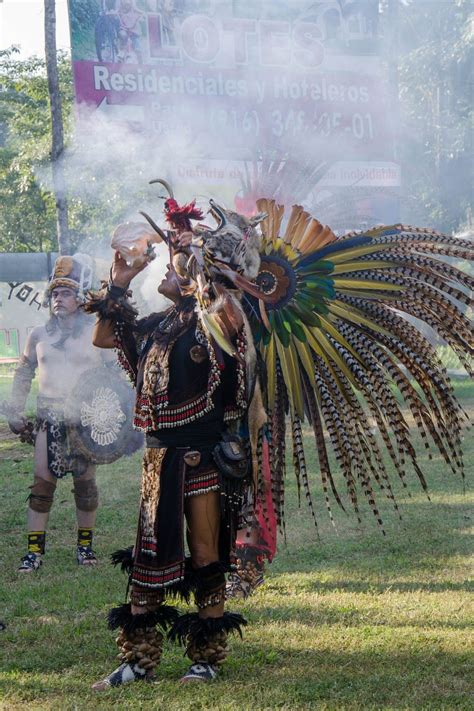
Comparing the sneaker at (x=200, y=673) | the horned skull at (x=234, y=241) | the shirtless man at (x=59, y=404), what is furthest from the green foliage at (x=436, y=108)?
the sneaker at (x=200, y=673)

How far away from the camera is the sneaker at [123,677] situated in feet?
14.3

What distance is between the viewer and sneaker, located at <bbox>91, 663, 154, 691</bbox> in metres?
4.35

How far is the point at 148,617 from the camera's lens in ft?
14.4

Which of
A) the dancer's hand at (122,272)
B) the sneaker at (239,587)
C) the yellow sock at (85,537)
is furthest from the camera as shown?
the yellow sock at (85,537)

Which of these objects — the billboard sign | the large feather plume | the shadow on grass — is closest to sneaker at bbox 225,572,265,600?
the shadow on grass

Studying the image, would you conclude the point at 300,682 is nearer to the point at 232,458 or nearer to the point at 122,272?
the point at 232,458

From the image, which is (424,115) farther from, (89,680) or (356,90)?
(89,680)

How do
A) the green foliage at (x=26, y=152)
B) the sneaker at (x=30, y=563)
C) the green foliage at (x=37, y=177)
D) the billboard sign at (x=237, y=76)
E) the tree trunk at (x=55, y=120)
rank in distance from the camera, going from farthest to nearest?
1. the green foliage at (x=26, y=152)
2. the billboard sign at (x=237, y=76)
3. the green foliage at (x=37, y=177)
4. the tree trunk at (x=55, y=120)
5. the sneaker at (x=30, y=563)

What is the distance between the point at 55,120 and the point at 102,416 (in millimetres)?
6979

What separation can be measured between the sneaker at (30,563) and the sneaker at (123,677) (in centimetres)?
245

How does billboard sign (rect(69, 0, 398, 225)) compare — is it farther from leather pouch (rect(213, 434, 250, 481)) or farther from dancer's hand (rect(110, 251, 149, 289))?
leather pouch (rect(213, 434, 250, 481))

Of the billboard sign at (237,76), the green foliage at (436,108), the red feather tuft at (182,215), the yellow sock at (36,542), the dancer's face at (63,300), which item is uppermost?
the green foliage at (436,108)

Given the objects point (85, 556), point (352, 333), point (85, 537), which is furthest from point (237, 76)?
point (352, 333)

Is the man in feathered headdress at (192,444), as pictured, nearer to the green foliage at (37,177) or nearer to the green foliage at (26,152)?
the green foliage at (37,177)
